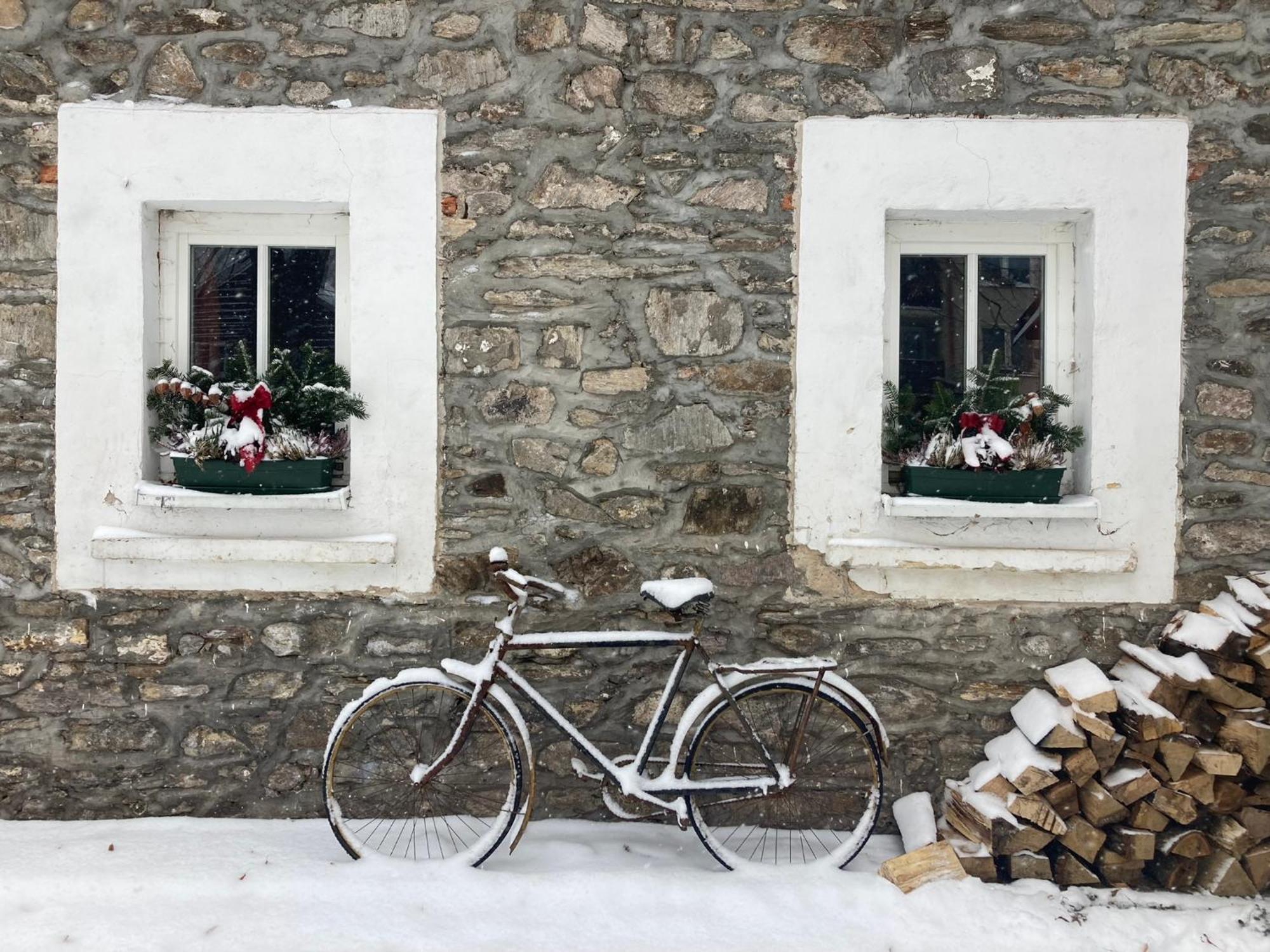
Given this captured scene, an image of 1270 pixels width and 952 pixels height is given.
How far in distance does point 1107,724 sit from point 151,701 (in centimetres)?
Answer: 357

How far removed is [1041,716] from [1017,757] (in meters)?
0.18

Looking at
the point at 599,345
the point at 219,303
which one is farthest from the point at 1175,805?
the point at 219,303

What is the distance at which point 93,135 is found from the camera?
336 centimetres

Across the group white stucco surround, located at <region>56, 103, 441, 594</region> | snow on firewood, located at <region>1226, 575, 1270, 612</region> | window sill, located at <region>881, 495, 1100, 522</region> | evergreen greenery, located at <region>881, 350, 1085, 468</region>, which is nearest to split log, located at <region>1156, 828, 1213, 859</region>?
snow on firewood, located at <region>1226, 575, 1270, 612</region>

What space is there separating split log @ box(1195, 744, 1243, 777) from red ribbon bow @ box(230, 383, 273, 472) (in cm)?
353

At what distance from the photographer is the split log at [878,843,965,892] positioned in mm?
2967

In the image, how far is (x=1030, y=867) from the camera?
3016 mm

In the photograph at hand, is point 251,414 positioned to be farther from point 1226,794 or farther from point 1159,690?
point 1226,794

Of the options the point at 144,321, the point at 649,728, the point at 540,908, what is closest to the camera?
the point at 540,908

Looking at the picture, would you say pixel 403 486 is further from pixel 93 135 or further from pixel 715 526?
pixel 93 135

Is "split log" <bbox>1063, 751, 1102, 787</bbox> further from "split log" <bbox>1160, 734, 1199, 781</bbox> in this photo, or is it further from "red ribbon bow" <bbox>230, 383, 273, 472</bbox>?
"red ribbon bow" <bbox>230, 383, 273, 472</bbox>

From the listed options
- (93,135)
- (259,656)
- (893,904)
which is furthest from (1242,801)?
(93,135)

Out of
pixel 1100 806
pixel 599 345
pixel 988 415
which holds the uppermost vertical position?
pixel 599 345

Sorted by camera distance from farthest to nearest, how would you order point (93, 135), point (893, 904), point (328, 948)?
point (93, 135)
point (893, 904)
point (328, 948)
